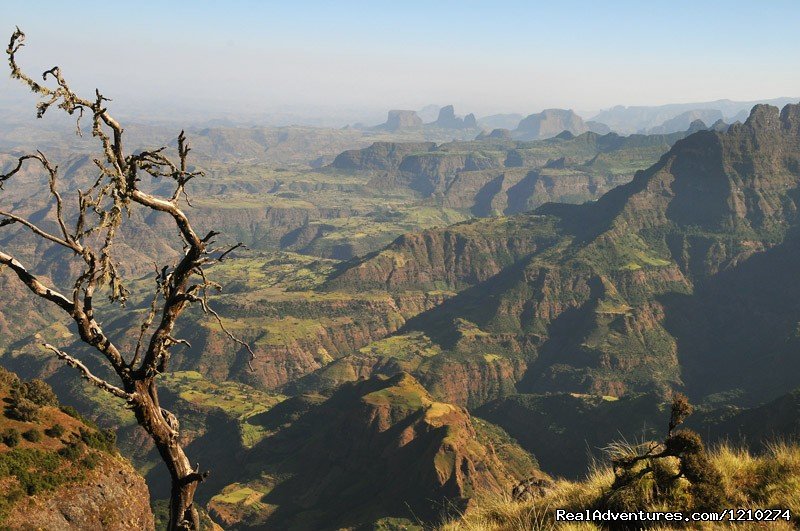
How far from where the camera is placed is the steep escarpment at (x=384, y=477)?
158m

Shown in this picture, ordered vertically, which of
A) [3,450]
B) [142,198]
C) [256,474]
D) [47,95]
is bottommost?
[256,474]

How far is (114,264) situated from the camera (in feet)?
42.5

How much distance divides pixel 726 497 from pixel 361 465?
183529 millimetres

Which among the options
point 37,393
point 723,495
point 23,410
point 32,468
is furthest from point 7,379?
point 723,495

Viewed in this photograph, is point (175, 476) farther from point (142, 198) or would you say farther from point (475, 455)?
point (475, 455)

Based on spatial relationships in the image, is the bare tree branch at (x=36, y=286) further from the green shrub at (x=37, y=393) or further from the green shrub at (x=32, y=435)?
the green shrub at (x=37, y=393)

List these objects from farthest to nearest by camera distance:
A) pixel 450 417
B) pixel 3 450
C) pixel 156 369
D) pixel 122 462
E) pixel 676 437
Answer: pixel 450 417
pixel 122 462
pixel 3 450
pixel 676 437
pixel 156 369

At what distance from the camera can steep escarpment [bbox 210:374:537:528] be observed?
6206 inches

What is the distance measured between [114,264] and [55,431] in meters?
78.3

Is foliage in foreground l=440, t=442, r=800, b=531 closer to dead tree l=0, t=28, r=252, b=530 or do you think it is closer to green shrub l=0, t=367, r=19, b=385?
dead tree l=0, t=28, r=252, b=530

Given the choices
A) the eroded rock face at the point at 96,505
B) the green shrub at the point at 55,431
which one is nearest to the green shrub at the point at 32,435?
the green shrub at the point at 55,431

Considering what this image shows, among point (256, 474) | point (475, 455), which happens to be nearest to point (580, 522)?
point (475, 455)

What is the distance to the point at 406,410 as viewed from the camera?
19875cm

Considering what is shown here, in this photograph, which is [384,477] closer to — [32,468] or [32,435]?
[32,435]
